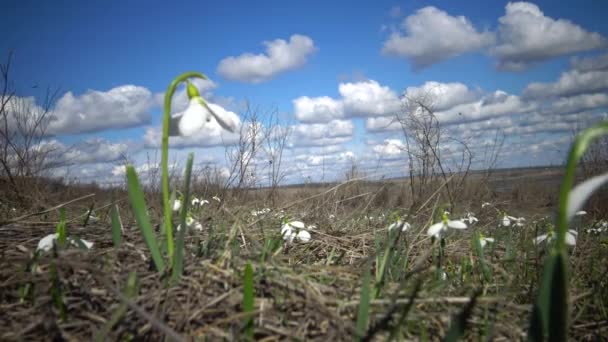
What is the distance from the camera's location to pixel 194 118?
124 centimetres

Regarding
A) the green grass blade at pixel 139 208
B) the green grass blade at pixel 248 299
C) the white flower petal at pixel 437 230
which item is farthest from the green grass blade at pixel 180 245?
the white flower petal at pixel 437 230

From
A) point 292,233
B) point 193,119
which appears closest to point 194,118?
point 193,119

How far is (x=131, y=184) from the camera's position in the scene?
47.4 inches

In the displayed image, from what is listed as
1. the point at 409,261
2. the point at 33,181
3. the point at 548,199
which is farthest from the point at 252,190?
the point at 548,199

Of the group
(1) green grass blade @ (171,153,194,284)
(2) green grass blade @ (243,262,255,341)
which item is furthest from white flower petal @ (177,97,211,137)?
(2) green grass blade @ (243,262,255,341)

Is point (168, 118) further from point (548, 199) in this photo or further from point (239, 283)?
point (548, 199)

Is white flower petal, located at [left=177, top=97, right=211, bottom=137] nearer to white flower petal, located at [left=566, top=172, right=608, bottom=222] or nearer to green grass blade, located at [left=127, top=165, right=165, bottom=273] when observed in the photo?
green grass blade, located at [left=127, top=165, right=165, bottom=273]

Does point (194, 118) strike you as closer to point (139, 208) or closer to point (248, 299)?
point (139, 208)

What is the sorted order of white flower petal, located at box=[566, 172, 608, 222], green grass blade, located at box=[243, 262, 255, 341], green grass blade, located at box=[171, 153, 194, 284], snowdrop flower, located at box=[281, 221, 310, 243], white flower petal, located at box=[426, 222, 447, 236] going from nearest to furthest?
white flower petal, located at box=[566, 172, 608, 222] < green grass blade, located at box=[243, 262, 255, 341] < green grass blade, located at box=[171, 153, 194, 284] < white flower petal, located at box=[426, 222, 447, 236] < snowdrop flower, located at box=[281, 221, 310, 243]

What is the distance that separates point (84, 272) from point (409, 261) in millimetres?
1852

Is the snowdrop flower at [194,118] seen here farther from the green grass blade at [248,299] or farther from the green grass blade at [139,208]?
the green grass blade at [248,299]

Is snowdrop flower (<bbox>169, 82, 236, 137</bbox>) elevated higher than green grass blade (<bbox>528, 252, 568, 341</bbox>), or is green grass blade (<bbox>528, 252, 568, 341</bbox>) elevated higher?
snowdrop flower (<bbox>169, 82, 236, 137</bbox>)

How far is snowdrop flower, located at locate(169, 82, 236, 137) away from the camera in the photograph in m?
1.22

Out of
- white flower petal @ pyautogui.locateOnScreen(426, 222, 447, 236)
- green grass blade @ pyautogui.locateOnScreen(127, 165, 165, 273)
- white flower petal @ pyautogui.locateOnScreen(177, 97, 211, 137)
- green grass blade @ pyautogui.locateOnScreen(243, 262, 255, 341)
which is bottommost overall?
green grass blade @ pyautogui.locateOnScreen(243, 262, 255, 341)
